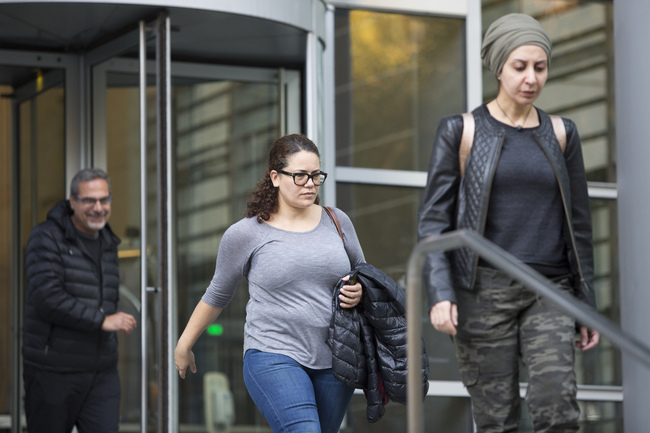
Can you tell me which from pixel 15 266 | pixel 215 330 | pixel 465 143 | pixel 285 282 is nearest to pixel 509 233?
pixel 465 143

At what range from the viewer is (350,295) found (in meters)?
4.00

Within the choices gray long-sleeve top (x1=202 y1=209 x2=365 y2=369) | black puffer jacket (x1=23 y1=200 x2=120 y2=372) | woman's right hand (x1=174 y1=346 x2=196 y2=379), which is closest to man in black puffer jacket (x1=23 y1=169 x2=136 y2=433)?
black puffer jacket (x1=23 y1=200 x2=120 y2=372)

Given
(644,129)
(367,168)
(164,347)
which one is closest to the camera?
(644,129)

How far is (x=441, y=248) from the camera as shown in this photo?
302 cm

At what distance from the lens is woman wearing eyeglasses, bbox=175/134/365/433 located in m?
3.97

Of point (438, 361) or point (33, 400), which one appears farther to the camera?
point (438, 361)

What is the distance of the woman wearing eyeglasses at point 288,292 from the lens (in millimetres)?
3971

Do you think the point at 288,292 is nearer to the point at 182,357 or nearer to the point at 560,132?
the point at 182,357

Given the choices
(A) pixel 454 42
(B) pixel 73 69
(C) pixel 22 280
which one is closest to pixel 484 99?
(A) pixel 454 42

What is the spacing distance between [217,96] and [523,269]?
4.77 m

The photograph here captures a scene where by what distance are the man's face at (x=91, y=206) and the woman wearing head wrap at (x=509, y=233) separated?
2859mm

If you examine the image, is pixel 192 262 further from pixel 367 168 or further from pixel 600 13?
pixel 600 13

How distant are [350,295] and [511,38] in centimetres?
114

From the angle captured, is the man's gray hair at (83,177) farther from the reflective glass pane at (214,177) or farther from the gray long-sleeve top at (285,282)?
the gray long-sleeve top at (285,282)
